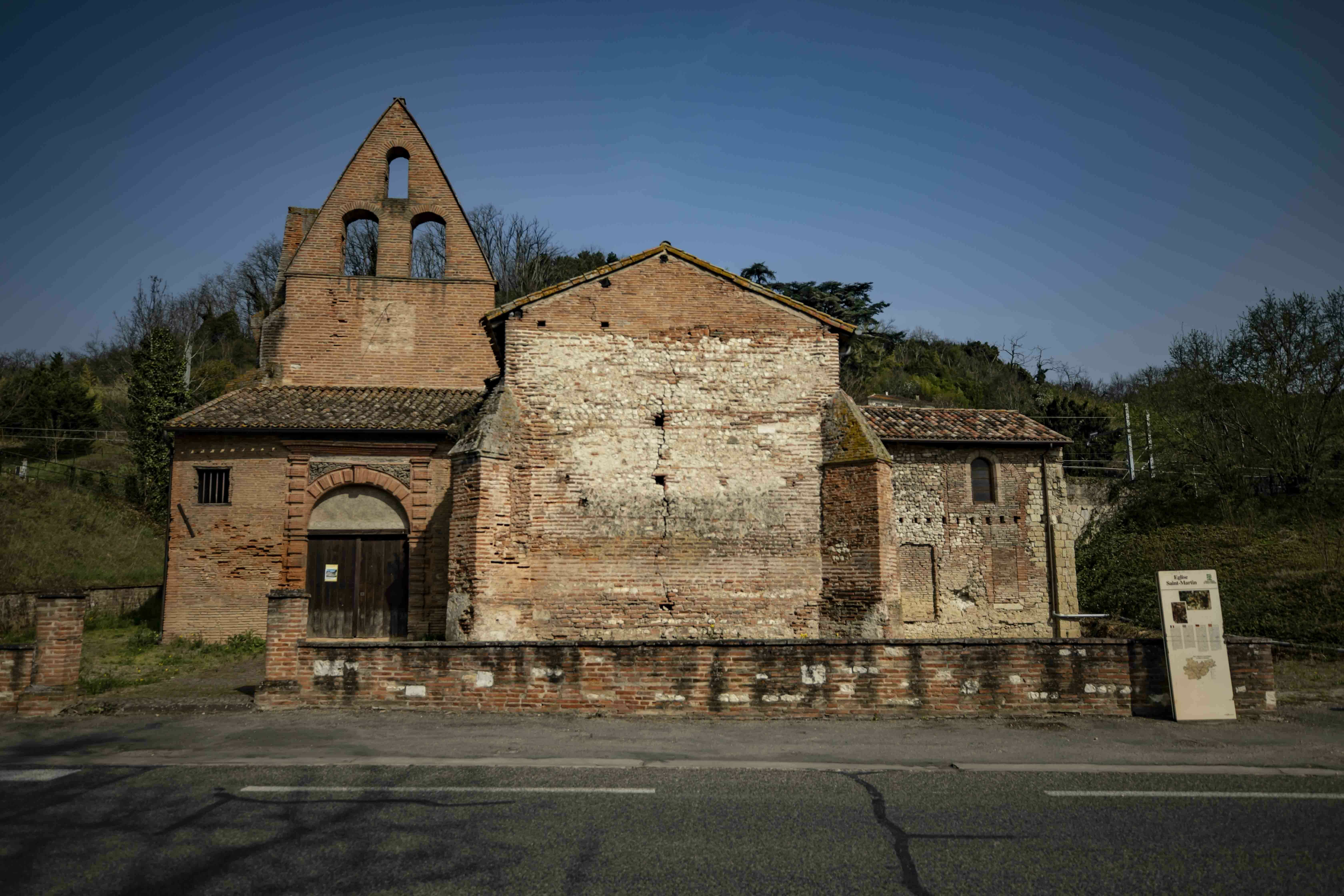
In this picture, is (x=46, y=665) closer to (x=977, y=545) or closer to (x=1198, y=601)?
(x=1198, y=601)

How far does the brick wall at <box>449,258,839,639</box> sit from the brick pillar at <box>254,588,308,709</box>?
128 inches

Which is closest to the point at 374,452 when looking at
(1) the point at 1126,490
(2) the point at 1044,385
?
(1) the point at 1126,490

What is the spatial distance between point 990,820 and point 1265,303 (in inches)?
1033

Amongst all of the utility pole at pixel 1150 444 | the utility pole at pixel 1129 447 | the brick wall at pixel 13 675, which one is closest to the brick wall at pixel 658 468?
the brick wall at pixel 13 675

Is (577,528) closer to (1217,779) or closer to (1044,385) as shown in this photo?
(1217,779)

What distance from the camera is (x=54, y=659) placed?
382 inches

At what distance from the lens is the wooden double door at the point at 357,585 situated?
15.8 meters

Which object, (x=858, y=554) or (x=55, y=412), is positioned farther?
(x=55, y=412)

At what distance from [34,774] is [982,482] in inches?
692

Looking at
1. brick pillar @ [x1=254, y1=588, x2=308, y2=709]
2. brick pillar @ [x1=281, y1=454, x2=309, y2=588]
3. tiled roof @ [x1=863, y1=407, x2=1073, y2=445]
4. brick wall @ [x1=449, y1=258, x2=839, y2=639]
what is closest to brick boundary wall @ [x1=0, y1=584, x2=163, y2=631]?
brick pillar @ [x1=281, y1=454, x2=309, y2=588]

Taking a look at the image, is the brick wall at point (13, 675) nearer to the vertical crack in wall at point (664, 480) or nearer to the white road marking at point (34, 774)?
the white road marking at point (34, 774)

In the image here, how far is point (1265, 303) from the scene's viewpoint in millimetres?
24891

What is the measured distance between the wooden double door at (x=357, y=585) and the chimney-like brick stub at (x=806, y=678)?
666cm

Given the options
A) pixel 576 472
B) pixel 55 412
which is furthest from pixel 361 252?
pixel 576 472
